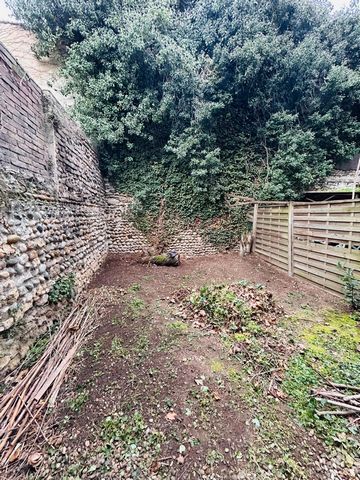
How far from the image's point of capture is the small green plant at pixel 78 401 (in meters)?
1.92

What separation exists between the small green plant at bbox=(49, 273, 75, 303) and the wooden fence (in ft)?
16.4

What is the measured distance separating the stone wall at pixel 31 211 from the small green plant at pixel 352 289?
5.01 metres

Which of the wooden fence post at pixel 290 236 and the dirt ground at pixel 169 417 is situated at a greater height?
the wooden fence post at pixel 290 236

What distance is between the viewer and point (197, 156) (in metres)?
6.95

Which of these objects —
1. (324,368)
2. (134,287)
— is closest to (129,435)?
(324,368)

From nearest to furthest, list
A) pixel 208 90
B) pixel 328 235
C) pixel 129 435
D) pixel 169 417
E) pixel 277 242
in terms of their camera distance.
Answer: pixel 129 435, pixel 169 417, pixel 328 235, pixel 277 242, pixel 208 90

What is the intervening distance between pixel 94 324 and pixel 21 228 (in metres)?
1.76

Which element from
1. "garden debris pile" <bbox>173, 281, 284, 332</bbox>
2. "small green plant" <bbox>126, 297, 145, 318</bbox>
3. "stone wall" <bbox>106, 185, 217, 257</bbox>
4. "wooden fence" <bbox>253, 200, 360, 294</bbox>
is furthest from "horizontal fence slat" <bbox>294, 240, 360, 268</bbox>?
"small green plant" <bbox>126, 297, 145, 318</bbox>

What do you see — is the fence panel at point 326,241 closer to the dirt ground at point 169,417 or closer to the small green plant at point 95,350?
the dirt ground at point 169,417

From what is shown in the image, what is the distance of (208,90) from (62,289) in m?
7.54

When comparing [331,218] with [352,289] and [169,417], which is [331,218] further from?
[169,417]

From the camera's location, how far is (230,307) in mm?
3205

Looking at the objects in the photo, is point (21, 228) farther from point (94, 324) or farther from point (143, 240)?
point (143, 240)

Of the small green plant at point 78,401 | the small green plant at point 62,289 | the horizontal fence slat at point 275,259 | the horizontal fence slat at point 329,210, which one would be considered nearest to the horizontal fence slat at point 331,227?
the horizontal fence slat at point 329,210
